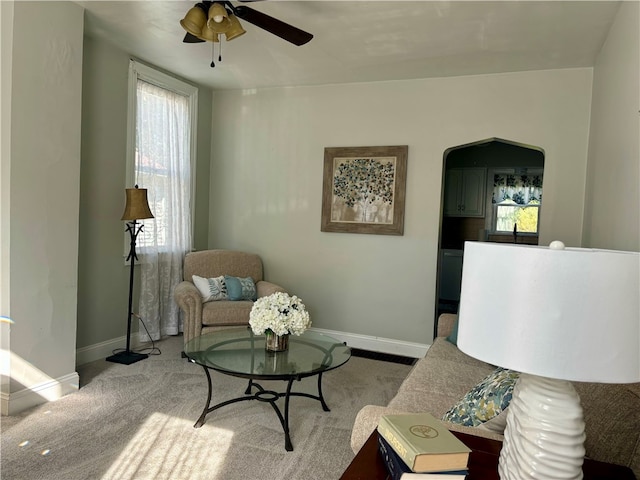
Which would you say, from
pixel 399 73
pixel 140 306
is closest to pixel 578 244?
pixel 399 73

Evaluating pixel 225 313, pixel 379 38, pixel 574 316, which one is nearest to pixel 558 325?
pixel 574 316

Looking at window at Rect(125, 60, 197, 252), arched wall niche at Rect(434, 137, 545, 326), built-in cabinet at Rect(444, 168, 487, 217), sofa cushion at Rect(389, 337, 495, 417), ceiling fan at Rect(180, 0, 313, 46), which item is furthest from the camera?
built-in cabinet at Rect(444, 168, 487, 217)

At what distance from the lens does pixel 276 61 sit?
3.96 metres

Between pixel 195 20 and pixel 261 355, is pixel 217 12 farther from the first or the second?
pixel 261 355

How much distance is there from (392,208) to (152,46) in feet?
8.71

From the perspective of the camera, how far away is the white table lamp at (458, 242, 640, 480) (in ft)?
2.65

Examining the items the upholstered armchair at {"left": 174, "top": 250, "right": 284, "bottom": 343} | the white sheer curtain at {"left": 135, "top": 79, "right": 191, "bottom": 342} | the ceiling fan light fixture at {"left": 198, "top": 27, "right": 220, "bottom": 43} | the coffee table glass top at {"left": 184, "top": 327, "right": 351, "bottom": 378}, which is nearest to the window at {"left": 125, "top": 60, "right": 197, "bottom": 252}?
the white sheer curtain at {"left": 135, "top": 79, "right": 191, "bottom": 342}

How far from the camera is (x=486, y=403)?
1521 millimetres

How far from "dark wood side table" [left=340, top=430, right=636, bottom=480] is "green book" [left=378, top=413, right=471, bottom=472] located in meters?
0.08

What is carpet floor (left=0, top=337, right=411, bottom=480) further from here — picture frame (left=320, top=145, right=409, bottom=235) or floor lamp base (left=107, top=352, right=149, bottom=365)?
picture frame (left=320, top=145, right=409, bottom=235)

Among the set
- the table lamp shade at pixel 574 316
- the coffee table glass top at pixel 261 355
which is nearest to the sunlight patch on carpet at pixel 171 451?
the coffee table glass top at pixel 261 355

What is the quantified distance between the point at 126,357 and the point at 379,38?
337 cm

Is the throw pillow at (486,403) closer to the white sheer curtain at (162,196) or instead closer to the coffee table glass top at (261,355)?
the coffee table glass top at (261,355)

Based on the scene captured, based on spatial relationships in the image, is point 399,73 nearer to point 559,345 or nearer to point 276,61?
point 276,61
